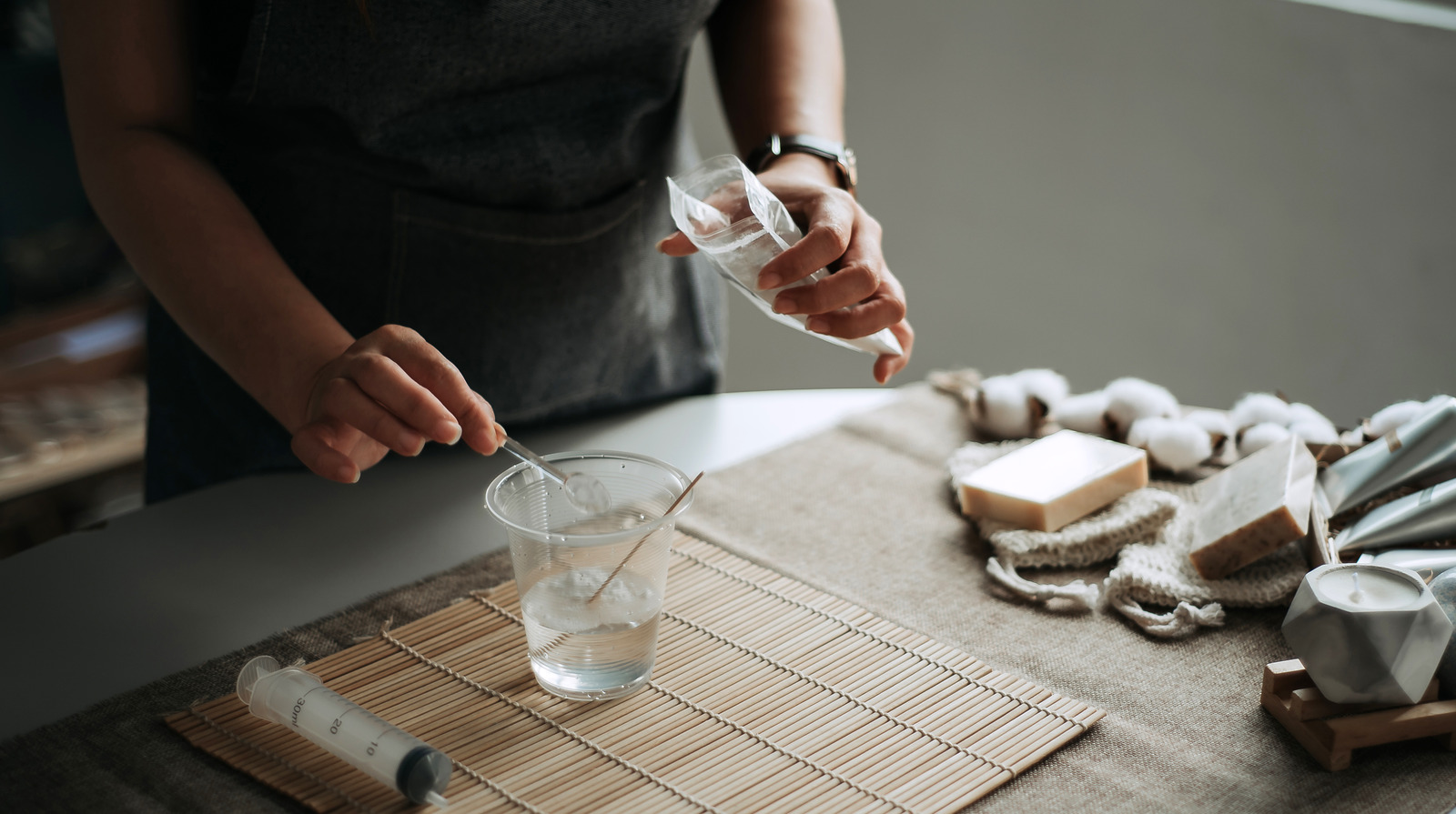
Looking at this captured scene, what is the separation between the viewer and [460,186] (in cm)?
93

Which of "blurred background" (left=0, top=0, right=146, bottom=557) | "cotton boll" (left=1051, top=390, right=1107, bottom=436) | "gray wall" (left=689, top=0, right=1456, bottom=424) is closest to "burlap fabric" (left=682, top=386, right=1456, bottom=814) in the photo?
"cotton boll" (left=1051, top=390, right=1107, bottom=436)

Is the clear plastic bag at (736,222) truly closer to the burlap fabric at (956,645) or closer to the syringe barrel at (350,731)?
the burlap fabric at (956,645)

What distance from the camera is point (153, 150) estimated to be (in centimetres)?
77

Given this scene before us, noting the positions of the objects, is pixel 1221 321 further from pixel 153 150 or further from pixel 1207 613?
pixel 153 150

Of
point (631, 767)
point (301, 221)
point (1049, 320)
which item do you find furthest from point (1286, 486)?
point (1049, 320)

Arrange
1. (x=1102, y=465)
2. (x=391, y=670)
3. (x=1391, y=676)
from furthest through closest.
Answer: (x=1102, y=465) → (x=391, y=670) → (x=1391, y=676)

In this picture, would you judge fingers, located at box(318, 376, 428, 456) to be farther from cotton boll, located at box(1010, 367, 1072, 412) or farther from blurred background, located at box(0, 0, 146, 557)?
blurred background, located at box(0, 0, 146, 557)

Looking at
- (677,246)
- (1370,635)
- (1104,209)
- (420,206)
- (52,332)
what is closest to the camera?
(1370,635)

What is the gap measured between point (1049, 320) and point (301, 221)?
168cm

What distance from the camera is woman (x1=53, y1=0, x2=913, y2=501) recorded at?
0.73 meters

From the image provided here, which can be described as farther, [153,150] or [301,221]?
Result: [301,221]

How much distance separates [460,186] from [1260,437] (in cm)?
76

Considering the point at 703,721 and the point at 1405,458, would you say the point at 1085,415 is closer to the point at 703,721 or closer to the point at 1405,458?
the point at 1405,458

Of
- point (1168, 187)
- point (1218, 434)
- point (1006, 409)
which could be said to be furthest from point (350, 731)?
point (1168, 187)
